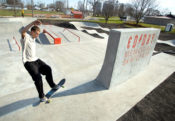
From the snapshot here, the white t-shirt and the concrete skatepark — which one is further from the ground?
the white t-shirt

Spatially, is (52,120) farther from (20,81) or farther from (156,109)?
(156,109)

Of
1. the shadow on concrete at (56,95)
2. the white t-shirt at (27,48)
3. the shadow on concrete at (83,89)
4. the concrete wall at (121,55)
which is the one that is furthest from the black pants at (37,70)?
the concrete wall at (121,55)

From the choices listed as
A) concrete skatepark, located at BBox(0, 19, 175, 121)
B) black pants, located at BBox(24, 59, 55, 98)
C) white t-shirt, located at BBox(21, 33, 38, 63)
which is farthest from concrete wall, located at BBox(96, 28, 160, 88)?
white t-shirt, located at BBox(21, 33, 38, 63)

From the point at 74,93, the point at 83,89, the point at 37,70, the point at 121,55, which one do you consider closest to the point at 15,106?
the point at 37,70

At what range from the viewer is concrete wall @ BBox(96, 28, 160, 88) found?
3536mm

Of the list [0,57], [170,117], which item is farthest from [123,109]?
[0,57]

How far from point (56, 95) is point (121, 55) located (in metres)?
2.57

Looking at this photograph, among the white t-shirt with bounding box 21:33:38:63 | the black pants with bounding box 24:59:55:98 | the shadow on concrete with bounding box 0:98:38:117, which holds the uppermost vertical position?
the white t-shirt with bounding box 21:33:38:63

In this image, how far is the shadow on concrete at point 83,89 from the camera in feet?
12.0

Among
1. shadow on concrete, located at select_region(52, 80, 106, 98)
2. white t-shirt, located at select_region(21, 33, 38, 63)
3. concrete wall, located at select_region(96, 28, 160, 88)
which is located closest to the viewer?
white t-shirt, located at select_region(21, 33, 38, 63)

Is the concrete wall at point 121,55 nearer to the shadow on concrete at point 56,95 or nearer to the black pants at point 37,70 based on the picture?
the shadow on concrete at point 56,95

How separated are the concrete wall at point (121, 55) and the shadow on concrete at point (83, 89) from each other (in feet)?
0.84

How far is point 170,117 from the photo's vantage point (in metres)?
3.19

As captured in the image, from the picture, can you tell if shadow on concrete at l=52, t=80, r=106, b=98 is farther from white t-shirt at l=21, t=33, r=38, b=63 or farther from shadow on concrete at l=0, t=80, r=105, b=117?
white t-shirt at l=21, t=33, r=38, b=63
